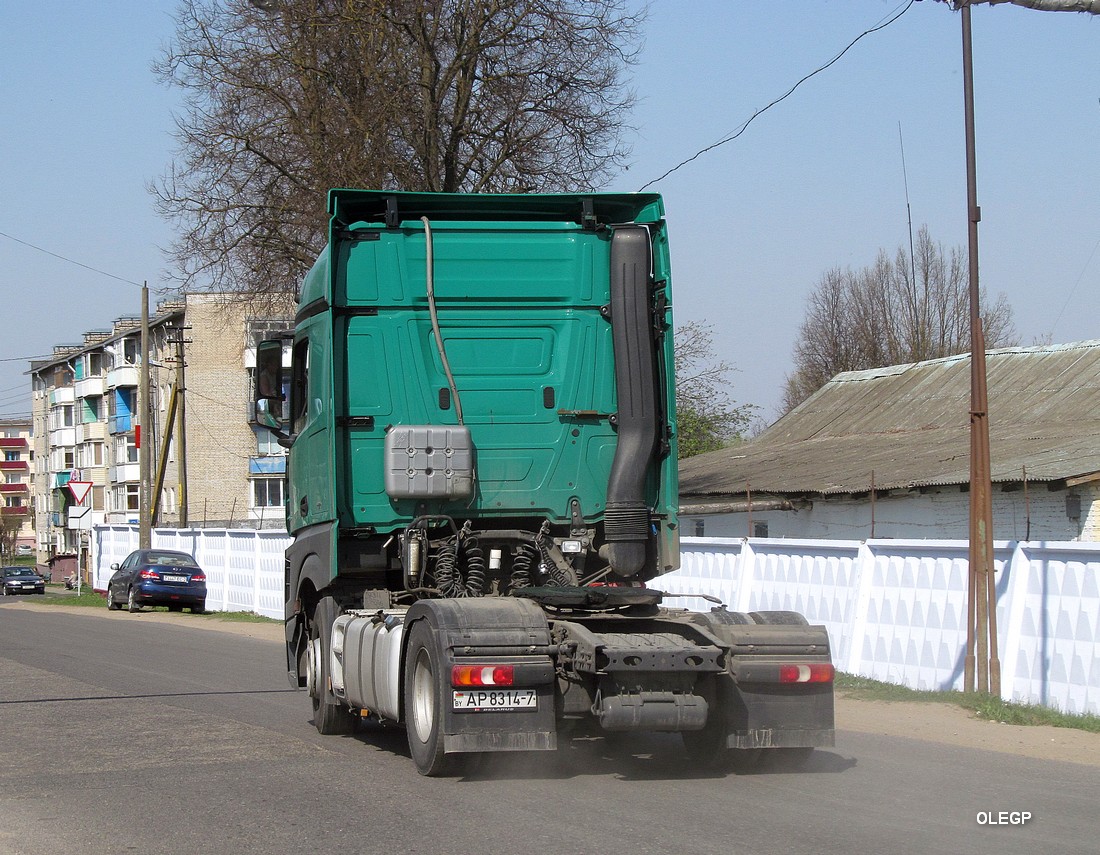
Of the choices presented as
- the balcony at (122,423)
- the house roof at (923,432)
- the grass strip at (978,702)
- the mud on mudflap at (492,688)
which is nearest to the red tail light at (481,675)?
the mud on mudflap at (492,688)

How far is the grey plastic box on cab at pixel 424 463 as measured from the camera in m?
8.92

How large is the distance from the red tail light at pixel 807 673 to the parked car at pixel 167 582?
2441 centimetres

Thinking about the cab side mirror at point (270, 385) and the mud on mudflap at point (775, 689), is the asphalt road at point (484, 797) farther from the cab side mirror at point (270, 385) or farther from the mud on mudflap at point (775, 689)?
the cab side mirror at point (270, 385)

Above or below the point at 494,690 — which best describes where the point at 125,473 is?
above

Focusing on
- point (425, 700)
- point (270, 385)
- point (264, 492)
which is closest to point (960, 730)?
point (425, 700)

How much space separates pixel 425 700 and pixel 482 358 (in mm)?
2473

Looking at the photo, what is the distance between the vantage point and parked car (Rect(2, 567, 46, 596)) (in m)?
61.2

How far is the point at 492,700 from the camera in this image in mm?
7266

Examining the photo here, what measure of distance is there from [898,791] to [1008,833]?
1.20 metres

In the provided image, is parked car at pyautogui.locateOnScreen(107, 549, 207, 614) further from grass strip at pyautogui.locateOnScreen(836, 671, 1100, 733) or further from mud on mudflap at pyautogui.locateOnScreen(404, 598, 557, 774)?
mud on mudflap at pyautogui.locateOnScreen(404, 598, 557, 774)

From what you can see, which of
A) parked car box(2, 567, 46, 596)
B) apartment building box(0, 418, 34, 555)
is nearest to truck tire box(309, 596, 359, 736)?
parked car box(2, 567, 46, 596)

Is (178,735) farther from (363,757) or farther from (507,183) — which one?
(507,183)

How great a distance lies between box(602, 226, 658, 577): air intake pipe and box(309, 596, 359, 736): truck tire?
7.12 ft

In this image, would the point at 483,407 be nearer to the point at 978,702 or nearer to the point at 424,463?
the point at 424,463
